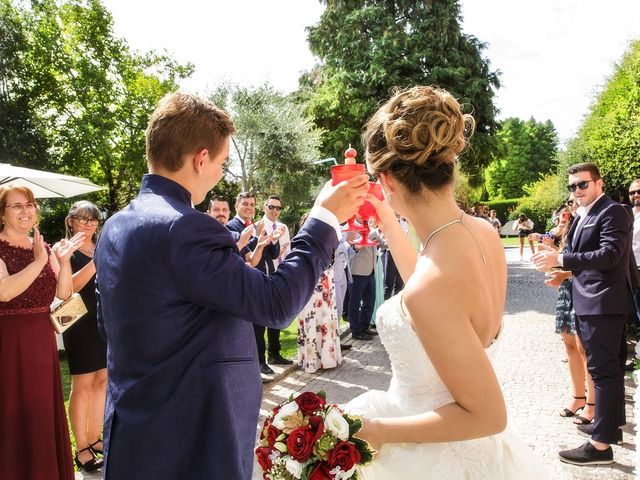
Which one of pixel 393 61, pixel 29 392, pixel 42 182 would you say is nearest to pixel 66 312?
pixel 29 392

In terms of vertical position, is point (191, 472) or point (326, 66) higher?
point (326, 66)

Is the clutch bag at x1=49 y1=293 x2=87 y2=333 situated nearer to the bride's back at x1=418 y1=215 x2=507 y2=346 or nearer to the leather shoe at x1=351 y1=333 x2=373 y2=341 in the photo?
the bride's back at x1=418 y1=215 x2=507 y2=346

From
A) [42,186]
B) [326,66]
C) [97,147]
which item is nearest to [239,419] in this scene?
[42,186]

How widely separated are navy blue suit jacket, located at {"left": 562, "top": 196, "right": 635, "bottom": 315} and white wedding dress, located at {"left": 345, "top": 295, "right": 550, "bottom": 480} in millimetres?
2894

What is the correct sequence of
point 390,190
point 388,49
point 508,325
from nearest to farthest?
1. point 390,190
2. point 508,325
3. point 388,49

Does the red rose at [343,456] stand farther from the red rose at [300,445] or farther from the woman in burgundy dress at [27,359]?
the woman in burgundy dress at [27,359]

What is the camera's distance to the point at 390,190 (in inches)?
81.1

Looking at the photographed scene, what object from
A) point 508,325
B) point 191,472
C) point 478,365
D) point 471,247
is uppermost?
point 471,247

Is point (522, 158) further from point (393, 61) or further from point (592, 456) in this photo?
point (592, 456)

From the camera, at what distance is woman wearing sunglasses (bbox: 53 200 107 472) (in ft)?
15.2

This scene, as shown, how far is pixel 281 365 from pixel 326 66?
719 inches

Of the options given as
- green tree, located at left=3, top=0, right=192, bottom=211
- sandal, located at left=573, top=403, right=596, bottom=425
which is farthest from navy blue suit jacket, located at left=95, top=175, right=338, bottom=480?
green tree, located at left=3, top=0, right=192, bottom=211

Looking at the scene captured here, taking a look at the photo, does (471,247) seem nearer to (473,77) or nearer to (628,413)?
(628,413)

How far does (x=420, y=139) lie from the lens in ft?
6.36
